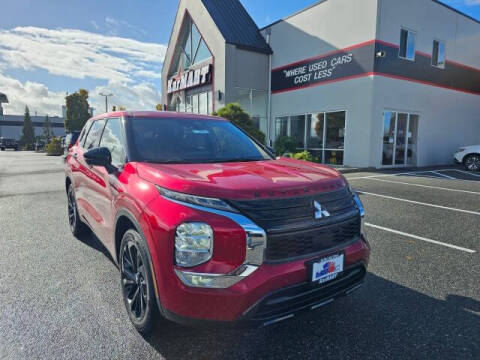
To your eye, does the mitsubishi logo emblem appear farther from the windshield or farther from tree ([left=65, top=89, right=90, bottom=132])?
tree ([left=65, top=89, right=90, bottom=132])

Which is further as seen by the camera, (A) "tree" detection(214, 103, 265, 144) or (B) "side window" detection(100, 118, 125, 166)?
(A) "tree" detection(214, 103, 265, 144)

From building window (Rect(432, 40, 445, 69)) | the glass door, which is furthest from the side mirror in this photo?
building window (Rect(432, 40, 445, 69))

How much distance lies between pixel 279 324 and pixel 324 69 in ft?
44.9

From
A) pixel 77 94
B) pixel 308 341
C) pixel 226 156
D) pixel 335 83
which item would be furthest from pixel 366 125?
pixel 77 94

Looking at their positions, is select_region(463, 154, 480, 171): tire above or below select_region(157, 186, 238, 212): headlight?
below

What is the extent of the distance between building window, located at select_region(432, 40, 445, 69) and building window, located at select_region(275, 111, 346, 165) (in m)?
5.56

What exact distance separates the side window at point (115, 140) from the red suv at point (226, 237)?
0.15 ft

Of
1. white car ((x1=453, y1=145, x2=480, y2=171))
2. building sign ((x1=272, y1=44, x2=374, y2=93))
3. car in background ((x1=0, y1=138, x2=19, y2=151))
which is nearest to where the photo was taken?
building sign ((x1=272, y1=44, x2=374, y2=93))

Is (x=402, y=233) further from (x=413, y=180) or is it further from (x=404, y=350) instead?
(x=413, y=180)

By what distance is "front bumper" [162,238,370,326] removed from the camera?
1818 millimetres

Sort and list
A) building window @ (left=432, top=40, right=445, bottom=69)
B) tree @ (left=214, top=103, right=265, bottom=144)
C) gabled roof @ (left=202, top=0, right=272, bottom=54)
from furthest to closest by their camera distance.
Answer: gabled roof @ (left=202, top=0, right=272, bottom=54) < building window @ (left=432, top=40, right=445, bottom=69) < tree @ (left=214, top=103, right=265, bottom=144)

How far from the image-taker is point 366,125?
12.4 m

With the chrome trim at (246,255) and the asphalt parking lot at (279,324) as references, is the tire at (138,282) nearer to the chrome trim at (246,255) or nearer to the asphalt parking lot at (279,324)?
the asphalt parking lot at (279,324)

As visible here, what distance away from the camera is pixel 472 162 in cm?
1295
